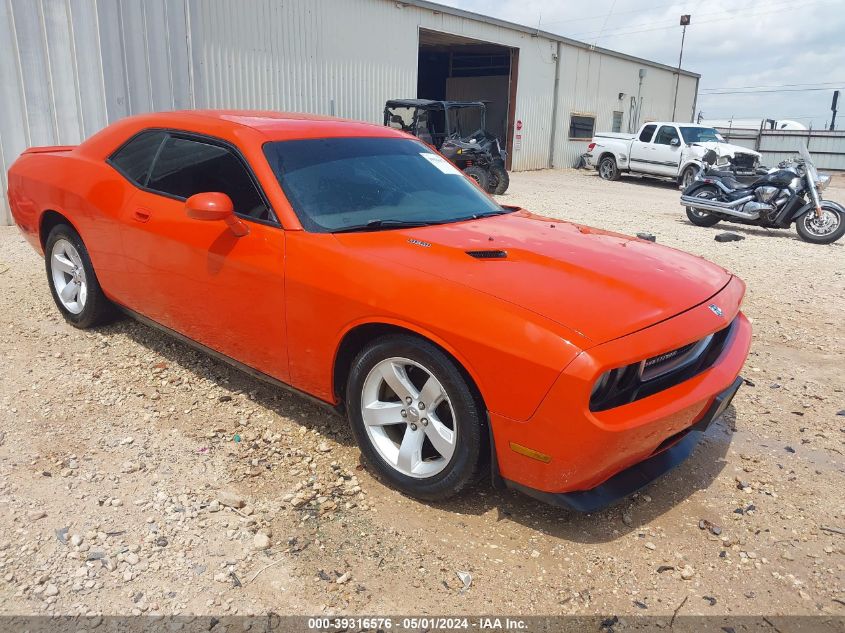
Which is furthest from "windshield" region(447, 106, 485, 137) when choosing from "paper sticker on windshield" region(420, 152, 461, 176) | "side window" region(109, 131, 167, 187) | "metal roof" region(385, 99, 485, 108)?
"side window" region(109, 131, 167, 187)

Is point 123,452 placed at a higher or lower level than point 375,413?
lower

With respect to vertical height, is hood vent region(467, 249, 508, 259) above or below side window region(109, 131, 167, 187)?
below

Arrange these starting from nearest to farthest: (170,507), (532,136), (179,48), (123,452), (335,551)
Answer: (335,551) < (170,507) < (123,452) < (179,48) < (532,136)

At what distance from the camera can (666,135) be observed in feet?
61.1

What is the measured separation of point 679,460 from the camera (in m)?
2.76

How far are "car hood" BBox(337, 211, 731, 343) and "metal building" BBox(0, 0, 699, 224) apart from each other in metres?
7.88

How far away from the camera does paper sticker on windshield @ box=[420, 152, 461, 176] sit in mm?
3914

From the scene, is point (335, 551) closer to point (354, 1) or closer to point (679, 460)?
point (679, 460)

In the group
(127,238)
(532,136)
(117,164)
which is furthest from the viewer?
(532,136)

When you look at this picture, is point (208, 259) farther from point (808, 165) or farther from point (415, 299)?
point (808, 165)

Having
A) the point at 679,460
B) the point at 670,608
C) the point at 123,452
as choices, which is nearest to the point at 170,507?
the point at 123,452

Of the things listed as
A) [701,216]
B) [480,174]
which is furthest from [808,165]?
[480,174]

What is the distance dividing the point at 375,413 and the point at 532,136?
69.1ft

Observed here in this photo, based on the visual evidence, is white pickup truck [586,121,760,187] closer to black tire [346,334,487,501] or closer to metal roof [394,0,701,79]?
metal roof [394,0,701,79]
